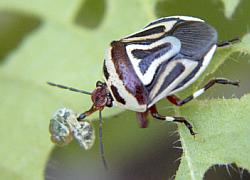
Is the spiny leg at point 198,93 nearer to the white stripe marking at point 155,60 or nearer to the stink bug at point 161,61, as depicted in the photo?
the stink bug at point 161,61

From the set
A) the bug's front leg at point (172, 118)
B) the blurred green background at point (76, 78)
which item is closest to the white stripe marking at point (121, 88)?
the bug's front leg at point (172, 118)

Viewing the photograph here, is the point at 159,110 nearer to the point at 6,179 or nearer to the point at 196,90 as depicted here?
the point at 196,90

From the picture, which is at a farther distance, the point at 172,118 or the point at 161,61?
the point at 172,118

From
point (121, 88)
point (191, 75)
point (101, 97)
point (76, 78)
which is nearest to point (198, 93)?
point (191, 75)

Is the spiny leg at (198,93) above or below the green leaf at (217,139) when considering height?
above

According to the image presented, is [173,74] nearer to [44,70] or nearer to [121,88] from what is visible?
[121,88]

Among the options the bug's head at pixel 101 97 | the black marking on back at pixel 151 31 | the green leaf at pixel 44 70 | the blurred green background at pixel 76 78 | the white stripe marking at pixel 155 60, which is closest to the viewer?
the white stripe marking at pixel 155 60
